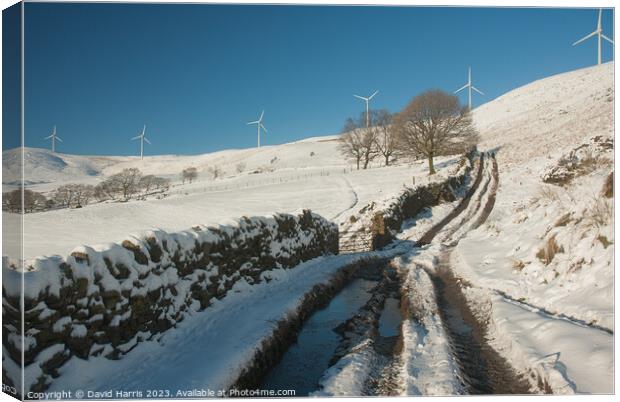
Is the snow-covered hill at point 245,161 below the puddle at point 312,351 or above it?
above

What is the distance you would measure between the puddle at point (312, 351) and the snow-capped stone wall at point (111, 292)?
6.17 ft

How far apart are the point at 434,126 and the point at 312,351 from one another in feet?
114

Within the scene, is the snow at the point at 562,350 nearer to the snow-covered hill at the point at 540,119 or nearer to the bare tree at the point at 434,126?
the snow-covered hill at the point at 540,119

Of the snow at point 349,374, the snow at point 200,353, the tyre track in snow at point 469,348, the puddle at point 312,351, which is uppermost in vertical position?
the snow at point 200,353

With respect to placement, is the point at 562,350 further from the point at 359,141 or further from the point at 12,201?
the point at 359,141

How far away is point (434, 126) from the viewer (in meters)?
38.2

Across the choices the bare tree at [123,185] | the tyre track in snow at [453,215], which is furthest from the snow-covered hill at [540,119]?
the bare tree at [123,185]

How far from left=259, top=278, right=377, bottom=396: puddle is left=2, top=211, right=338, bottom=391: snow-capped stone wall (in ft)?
6.17

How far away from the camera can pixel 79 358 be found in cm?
492

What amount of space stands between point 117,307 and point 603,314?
647 centimetres

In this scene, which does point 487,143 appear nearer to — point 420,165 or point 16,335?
point 420,165

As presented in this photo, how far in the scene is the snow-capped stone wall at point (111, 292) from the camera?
4484 mm

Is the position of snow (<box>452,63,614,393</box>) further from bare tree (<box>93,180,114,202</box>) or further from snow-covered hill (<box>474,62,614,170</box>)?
bare tree (<box>93,180,114,202</box>)

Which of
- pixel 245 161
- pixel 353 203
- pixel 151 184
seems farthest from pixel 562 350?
pixel 245 161
